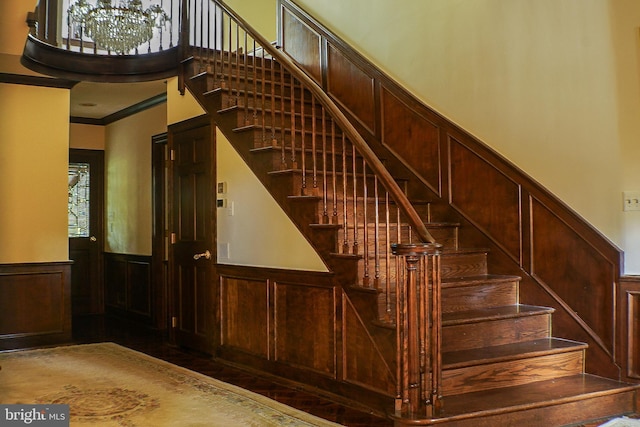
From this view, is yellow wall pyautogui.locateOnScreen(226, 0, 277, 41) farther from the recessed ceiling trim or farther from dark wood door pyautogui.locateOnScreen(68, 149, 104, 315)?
dark wood door pyautogui.locateOnScreen(68, 149, 104, 315)

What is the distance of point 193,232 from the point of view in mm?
5688

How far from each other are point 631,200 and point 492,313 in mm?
1051

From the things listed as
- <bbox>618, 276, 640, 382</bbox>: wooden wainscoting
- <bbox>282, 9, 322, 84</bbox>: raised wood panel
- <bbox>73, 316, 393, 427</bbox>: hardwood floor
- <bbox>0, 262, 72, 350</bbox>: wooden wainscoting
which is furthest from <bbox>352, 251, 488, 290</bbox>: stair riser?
<bbox>0, 262, 72, 350</bbox>: wooden wainscoting

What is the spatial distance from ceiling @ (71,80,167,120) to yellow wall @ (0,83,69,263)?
0.48 metres

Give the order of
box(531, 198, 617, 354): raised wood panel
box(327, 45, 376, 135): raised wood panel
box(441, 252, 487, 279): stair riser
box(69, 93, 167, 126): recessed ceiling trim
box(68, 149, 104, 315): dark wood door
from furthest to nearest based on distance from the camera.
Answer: box(68, 149, 104, 315): dark wood door
box(69, 93, 167, 126): recessed ceiling trim
box(327, 45, 376, 135): raised wood panel
box(441, 252, 487, 279): stair riser
box(531, 198, 617, 354): raised wood panel

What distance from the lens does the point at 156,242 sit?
7156 millimetres

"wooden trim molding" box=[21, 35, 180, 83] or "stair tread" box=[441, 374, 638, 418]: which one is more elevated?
"wooden trim molding" box=[21, 35, 180, 83]

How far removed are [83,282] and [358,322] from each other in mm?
5446

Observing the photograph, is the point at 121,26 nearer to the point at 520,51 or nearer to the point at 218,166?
the point at 218,166

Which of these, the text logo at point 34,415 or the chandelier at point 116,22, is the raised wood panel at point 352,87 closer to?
the chandelier at point 116,22

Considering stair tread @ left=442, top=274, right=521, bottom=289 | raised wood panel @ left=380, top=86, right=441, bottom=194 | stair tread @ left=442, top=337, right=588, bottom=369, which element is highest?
raised wood panel @ left=380, top=86, right=441, bottom=194

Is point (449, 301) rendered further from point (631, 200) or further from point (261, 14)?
point (261, 14)

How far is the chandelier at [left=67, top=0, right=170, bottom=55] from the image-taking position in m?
5.00

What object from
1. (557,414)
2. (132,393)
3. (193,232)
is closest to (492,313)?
(557,414)
